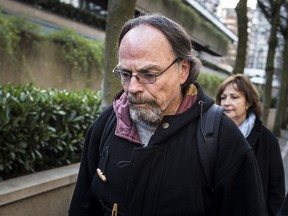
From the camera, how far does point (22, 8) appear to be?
11.8m

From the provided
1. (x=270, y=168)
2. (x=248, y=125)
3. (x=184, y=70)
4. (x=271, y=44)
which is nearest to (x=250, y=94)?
(x=248, y=125)

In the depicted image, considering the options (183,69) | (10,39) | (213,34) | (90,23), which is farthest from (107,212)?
(213,34)

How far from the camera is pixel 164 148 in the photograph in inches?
76.5

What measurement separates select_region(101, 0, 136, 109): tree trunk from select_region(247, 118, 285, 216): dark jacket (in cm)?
158

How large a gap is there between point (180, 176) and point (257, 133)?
1845 millimetres

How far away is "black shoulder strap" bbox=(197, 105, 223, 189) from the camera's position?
6.23ft

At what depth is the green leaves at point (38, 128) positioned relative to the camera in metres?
4.09

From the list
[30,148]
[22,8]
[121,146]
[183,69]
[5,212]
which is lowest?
[5,212]

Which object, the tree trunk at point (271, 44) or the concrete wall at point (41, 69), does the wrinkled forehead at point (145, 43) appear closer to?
the concrete wall at point (41, 69)

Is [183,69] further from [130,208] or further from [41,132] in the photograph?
[41,132]

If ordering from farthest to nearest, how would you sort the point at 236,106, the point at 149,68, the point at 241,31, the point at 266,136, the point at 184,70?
the point at 241,31, the point at 236,106, the point at 266,136, the point at 184,70, the point at 149,68

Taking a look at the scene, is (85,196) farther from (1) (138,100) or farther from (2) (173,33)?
(2) (173,33)

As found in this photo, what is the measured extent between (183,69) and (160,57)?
204mm

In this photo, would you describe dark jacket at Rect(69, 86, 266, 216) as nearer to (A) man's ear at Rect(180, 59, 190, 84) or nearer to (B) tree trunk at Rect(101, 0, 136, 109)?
(A) man's ear at Rect(180, 59, 190, 84)
